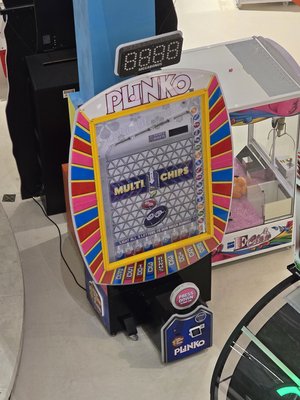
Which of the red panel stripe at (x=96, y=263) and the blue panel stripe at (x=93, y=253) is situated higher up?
the blue panel stripe at (x=93, y=253)

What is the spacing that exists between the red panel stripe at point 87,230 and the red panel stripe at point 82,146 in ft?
1.48

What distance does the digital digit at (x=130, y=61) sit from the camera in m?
4.36

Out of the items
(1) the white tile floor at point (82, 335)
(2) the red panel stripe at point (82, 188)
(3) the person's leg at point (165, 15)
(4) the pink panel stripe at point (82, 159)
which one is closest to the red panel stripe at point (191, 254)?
(1) the white tile floor at point (82, 335)

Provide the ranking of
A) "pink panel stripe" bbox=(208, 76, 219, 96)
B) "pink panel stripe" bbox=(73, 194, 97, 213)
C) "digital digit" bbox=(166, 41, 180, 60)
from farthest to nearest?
1. "pink panel stripe" bbox=(208, 76, 219, 96)
2. "pink panel stripe" bbox=(73, 194, 97, 213)
3. "digital digit" bbox=(166, 41, 180, 60)

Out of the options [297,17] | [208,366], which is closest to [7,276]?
[208,366]

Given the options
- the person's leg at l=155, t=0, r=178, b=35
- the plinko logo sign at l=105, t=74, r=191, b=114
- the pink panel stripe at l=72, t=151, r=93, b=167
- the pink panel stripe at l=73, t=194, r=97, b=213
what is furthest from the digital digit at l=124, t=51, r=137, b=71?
the person's leg at l=155, t=0, r=178, b=35

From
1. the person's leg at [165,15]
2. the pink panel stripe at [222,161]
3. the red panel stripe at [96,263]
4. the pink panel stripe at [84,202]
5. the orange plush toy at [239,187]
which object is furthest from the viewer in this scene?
the person's leg at [165,15]

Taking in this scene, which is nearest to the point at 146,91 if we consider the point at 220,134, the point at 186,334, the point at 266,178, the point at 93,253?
the point at 220,134

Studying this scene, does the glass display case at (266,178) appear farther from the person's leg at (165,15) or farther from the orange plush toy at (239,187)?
the person's leg at (165,15)

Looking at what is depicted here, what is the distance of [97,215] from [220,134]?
89cm

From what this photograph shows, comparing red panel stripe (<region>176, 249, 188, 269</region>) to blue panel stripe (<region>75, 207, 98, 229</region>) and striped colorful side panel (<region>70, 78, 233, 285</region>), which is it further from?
blue panel stripe (<region>75, 207, 98, 229</region>)

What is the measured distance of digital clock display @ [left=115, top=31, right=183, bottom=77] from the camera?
4344mm

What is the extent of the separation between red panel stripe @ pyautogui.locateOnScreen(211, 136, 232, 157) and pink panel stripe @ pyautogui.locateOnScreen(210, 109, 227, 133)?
10cm

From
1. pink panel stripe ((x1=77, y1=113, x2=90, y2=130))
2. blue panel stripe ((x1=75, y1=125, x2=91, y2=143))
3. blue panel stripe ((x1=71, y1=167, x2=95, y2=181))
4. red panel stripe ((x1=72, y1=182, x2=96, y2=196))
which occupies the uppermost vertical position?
pink panel stripe ((x1=77, y1=113, x2=90, y2=130))
